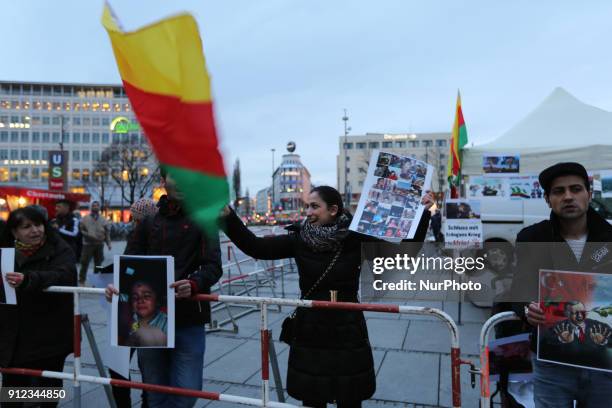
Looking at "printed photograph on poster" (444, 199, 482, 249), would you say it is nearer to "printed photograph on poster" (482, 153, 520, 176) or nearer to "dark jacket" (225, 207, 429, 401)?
"printed photograph on poster" (482, 153, 520, 176)

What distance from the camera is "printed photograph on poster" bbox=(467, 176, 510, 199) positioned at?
791cm

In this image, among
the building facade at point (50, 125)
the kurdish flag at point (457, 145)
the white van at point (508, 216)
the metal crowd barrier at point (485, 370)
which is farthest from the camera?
the building facade at point (50, 125)

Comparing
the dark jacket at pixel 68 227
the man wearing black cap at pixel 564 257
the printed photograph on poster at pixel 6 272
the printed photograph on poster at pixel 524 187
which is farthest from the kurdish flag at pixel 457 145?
the dark jacket at pixel 68 227

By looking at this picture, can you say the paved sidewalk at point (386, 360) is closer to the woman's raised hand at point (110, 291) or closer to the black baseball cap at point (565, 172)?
the woman's raised hand at point (110, 291)

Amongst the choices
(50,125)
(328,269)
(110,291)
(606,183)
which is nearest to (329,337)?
(328,269)

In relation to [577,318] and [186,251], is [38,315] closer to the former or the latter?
[186,251]

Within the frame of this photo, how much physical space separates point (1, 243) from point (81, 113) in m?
106

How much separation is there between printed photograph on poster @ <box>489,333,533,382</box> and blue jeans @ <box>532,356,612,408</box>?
657 millimetres

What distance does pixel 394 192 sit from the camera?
3055 millimetres

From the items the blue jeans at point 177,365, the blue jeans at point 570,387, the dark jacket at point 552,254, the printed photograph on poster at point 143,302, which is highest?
the dark jacket at point 552,254

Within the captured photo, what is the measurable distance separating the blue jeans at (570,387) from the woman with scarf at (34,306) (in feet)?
10.9

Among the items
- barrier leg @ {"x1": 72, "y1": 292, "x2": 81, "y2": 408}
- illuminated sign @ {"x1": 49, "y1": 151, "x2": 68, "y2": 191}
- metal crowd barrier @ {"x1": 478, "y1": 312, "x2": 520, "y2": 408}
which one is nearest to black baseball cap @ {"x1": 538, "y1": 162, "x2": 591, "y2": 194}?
metal crowd barrier @ {"x1": 478, "y1": 312, "x2": 520, "y2": 408}

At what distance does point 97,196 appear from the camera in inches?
3034

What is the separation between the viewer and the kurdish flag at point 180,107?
2008mm
